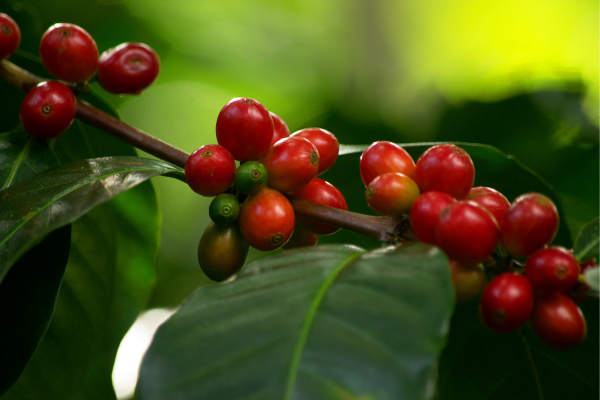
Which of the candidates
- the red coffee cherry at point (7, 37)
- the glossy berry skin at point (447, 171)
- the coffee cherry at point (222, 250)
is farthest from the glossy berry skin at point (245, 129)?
the red coffee cherry at point (7, 37)

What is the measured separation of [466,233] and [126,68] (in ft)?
2.18

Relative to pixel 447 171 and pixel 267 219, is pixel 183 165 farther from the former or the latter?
pixel 447 171

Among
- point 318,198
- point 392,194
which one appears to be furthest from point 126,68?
point 392,194

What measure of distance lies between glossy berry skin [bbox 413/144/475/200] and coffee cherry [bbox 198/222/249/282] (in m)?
0.28

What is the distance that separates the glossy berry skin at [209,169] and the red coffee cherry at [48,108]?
0.94 ft

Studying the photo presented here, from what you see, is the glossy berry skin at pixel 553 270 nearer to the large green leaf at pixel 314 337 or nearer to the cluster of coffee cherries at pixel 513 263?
the cluster of coffee cherries at pixel 513 263

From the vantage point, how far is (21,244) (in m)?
0.56

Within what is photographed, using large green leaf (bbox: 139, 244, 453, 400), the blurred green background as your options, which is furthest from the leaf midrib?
the blurred green background

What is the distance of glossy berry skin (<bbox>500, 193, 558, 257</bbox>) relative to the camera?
1.70 feet

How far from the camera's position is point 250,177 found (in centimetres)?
67

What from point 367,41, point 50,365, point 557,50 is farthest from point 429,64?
point 50,365

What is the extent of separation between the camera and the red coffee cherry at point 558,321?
0.51 metres

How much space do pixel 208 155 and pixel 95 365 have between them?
2.52 ft

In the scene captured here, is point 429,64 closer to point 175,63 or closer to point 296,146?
point 175,63
